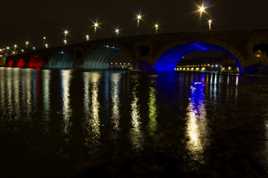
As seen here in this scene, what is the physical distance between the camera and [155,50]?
99375 millimetres

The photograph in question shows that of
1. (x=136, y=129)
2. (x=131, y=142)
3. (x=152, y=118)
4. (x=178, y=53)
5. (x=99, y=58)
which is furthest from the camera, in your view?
(x=99, y=58)

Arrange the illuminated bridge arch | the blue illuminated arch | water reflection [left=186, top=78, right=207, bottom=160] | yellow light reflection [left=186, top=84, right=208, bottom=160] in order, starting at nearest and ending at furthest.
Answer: yellow light reflection [left=186, top=84, right=208, bottom=160] < water reflection [left=186, top=78, right=207, bottom=160] < the blue illuminated arch < the illuminated bridge arch

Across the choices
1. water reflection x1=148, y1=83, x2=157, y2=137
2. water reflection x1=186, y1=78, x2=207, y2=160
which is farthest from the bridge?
water reflection x1=186, y1=78, x2=207, y2=160

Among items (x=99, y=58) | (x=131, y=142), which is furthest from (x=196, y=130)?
(x=99, y=58)

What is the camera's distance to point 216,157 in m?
11.6

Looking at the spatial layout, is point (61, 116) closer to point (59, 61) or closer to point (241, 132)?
point (241, 132)

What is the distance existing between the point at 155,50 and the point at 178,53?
7255mm

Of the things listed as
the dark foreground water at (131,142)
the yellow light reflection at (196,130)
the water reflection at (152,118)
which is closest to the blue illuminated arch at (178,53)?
the water reflection at (152,118)

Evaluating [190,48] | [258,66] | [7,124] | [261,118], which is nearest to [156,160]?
[7,124]

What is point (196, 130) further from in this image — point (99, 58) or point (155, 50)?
point (99, 58)

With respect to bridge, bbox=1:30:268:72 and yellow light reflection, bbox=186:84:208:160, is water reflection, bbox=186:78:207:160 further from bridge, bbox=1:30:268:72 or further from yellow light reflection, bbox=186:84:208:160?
bridge, bbox=1:30:268:72

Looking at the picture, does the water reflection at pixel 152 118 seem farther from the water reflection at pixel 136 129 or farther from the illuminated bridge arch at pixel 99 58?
the illuminated bridge arch at pixel 99 58

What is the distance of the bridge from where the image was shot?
81438 mm

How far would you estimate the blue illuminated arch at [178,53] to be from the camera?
8883cm
